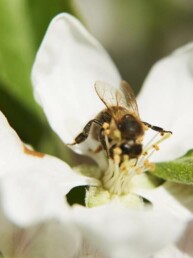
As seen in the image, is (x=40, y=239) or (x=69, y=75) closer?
(x=40, y=239)

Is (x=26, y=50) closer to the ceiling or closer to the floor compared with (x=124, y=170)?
closer to the ceiling

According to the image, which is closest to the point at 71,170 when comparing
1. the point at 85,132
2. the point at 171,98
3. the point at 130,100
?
the point at 85,132

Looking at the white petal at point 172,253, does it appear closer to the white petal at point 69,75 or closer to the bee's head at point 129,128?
the bee's head at point 129,128

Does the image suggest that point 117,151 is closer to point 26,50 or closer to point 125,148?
point 125,148

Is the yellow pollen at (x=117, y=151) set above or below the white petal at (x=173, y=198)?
above

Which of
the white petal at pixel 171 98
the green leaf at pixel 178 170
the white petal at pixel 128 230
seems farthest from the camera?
the white petal at pixel 171 98

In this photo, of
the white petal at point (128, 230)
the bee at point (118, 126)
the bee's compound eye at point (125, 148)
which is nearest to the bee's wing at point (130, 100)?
the bee at point (118, 126)

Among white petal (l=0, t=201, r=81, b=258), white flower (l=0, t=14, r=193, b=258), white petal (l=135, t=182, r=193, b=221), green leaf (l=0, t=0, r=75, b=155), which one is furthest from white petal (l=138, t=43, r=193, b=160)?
white petal (l=0, t=201, r=81, b=258)

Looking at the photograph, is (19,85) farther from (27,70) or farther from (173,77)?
(173,77)
